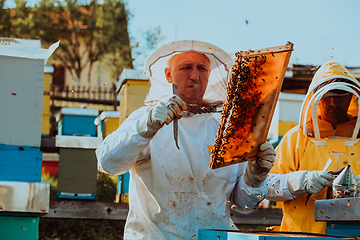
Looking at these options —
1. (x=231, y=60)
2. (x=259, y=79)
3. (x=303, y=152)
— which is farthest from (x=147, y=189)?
(x=303, y=152)

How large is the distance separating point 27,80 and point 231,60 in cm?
165

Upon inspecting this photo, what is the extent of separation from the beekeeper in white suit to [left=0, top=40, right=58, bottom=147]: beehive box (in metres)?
1.12

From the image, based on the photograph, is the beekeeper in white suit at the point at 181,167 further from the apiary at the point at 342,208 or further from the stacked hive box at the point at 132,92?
the stacked hive box at the point at 132,92

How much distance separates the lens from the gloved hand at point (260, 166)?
2436 millimetres

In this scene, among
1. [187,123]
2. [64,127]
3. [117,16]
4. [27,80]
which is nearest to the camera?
[187,123]

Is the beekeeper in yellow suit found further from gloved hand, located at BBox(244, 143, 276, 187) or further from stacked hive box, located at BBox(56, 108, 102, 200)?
stacked hive box, located at BBox(56, 108, 102, 200)

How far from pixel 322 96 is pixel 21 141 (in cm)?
248

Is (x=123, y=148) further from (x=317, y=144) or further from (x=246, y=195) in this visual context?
(x=317, y=144)

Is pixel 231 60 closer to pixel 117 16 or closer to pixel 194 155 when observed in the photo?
pixel 194 155

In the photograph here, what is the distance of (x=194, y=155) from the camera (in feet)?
8.54

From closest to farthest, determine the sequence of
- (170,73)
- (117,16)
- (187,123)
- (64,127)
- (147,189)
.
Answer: (147,189), (187,123), (170,73), (64,127), (117,16)

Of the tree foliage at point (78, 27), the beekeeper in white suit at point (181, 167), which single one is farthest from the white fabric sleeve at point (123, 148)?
the tree foliage at point (78, 27)

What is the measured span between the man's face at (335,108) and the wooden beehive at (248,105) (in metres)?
1.33

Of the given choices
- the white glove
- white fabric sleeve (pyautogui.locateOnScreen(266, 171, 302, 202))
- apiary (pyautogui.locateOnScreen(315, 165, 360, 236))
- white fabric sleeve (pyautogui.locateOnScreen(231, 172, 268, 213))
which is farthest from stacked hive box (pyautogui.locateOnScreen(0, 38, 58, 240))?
apiary (pyautogui.locateOnScreen(315, 165, 360, 236))
